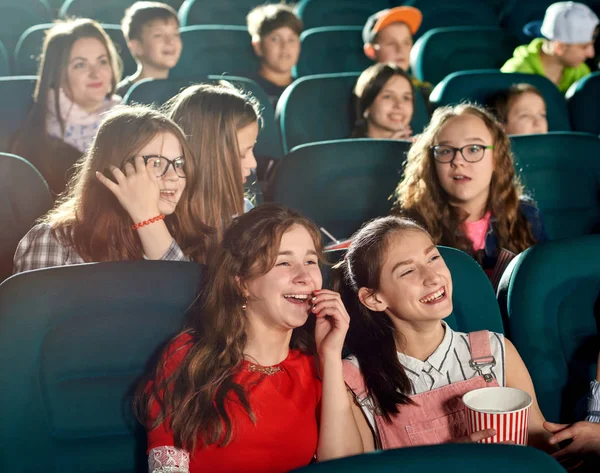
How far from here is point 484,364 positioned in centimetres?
157

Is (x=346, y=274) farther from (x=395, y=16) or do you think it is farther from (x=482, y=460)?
(x=395, y=16)

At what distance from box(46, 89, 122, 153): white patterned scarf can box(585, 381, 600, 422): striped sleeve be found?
2080 mm

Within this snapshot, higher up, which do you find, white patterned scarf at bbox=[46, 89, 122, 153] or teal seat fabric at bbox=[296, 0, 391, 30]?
teal seat fabric at bbox=[296, 0, 391, 30]

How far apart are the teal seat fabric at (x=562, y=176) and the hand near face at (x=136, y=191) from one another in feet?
4.36

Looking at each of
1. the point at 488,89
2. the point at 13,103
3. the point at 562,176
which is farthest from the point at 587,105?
the point at 13,103

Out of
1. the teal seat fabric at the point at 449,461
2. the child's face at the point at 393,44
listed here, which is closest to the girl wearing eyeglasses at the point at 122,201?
the teal seat fabric at the point at 449,461

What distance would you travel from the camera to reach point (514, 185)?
233 cm

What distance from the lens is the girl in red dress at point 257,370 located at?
1.39 meters

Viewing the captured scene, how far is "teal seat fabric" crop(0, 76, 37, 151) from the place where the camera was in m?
3.19

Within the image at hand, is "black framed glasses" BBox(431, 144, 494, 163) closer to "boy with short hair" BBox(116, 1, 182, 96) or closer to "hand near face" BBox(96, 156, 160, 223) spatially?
"hand near face" BBox(96, 156, 160, 223)

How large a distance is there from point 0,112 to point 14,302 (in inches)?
81.4

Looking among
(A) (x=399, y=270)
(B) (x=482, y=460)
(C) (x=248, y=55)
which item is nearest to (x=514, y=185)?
(A) (x=399, y=270)

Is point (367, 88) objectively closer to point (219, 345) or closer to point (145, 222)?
point (145, 222)

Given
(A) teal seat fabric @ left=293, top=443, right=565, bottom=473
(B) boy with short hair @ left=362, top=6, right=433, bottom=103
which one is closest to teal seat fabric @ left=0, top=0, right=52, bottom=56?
(B) boy with short hair @ left=362, top=6, right=433, bottom=103
